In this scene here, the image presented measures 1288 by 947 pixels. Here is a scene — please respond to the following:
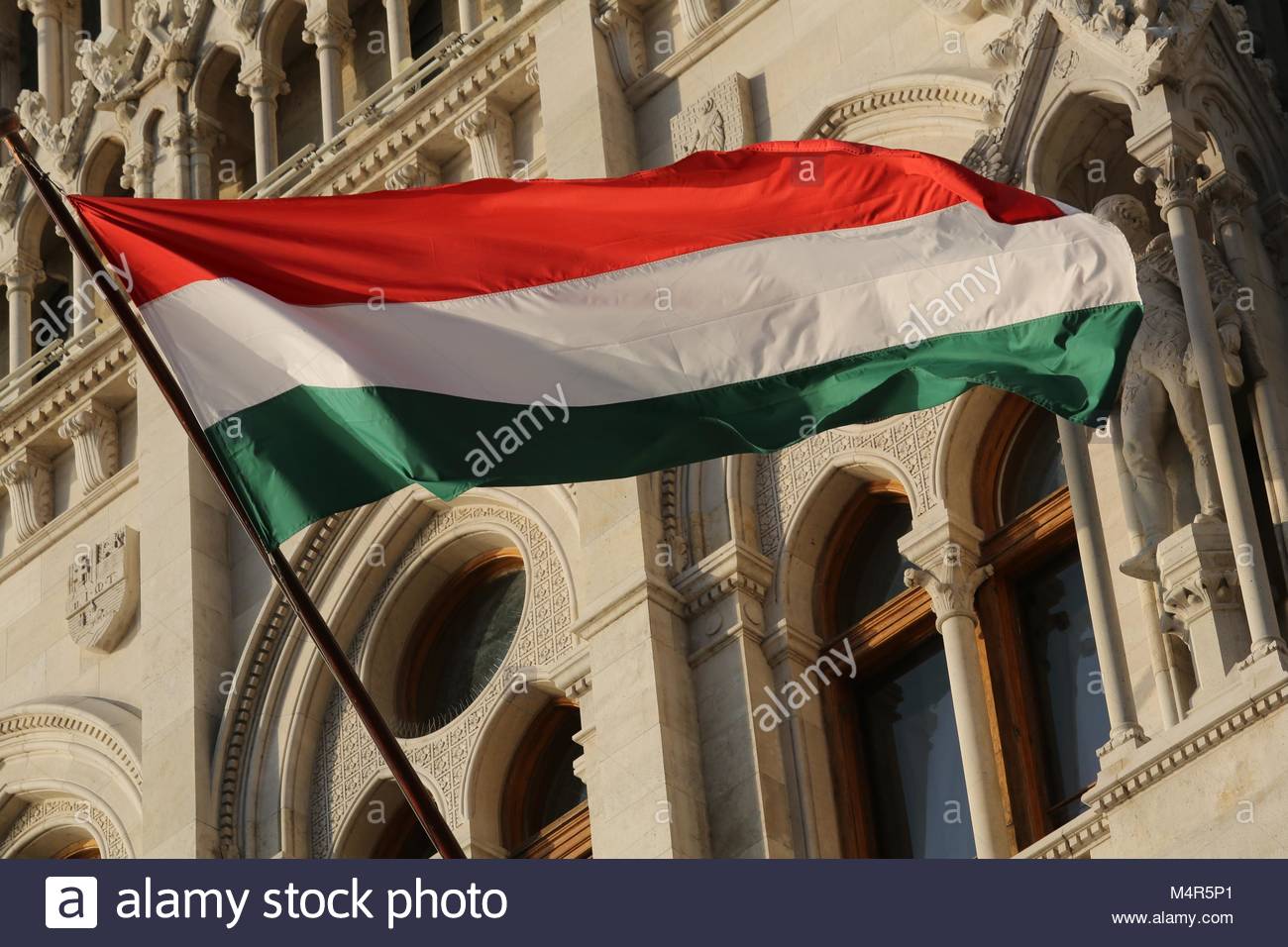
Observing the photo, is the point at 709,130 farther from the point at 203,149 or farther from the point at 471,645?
the point at 203,149

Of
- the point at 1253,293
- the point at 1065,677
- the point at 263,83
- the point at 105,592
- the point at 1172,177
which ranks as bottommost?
the point at 1065,677

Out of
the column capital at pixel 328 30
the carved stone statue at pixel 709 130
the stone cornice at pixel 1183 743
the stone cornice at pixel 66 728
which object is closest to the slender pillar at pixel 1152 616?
the stone cornice at pixel 1183 743

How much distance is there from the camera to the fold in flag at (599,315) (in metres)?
17.5

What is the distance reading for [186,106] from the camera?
94.7 feet

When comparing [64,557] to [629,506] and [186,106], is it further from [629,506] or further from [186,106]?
[629,506]

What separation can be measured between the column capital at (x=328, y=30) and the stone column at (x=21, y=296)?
12.4 ft

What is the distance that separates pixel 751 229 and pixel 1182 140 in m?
2.72

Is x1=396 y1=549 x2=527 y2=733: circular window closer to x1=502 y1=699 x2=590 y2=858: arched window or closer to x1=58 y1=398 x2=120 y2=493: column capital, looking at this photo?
x1=502 y1=699 x2=590 y2=858: arched window

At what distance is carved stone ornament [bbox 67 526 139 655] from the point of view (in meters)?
26.1

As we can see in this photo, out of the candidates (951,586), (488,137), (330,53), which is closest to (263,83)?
(330,53)

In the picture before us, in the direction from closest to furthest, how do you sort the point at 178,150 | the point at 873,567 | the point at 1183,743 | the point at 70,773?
1. the point at 1183,743
2. the point at 873,567
3. the point at 70,773
4. the point at 178,150

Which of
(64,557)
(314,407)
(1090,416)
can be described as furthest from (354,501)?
(64,557)

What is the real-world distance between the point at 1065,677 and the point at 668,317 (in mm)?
3621

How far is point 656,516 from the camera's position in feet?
72.1
